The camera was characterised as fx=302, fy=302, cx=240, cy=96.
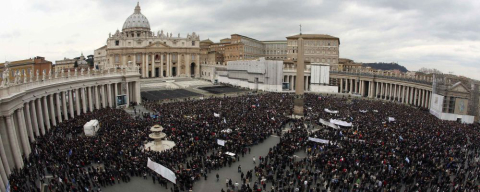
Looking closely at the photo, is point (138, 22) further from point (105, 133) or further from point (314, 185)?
point (314, 185)

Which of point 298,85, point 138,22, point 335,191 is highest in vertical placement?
point 138,22

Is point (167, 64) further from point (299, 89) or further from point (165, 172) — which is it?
point (165, 172)

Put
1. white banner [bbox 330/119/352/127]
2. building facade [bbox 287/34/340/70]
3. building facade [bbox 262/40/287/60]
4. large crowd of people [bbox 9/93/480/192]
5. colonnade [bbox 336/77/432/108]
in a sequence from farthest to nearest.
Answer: building facade [bbox 262/40/287/60]
building facade [bbox 287/34/340/70]
colonnade [bbox 336/77/432/108]
white banner [bbox 330/119/352/127]
large crowd of people [bbox 9/93/480/192]

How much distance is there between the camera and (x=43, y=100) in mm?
31266

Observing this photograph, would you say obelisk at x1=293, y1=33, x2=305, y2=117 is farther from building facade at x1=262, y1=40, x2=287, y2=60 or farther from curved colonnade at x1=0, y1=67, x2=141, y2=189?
building facade at x1=262, y1=40, x2=287, y2=60

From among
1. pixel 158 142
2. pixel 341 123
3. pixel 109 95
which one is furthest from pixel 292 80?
pixel 158 142

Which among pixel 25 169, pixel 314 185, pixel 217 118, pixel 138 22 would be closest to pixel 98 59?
pixel 138 22

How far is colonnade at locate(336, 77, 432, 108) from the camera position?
5239cm

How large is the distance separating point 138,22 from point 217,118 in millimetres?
92881

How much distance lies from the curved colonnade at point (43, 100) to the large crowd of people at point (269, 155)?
1285mm

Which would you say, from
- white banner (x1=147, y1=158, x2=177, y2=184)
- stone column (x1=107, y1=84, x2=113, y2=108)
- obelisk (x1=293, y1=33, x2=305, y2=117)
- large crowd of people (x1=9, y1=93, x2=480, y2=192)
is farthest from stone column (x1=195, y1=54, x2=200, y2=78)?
white banner (x1=147, y1=158, x2=177, y2=184)

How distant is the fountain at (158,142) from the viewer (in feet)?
80.7

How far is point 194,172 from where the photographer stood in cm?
2006

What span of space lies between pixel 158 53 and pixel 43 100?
63830 mm
